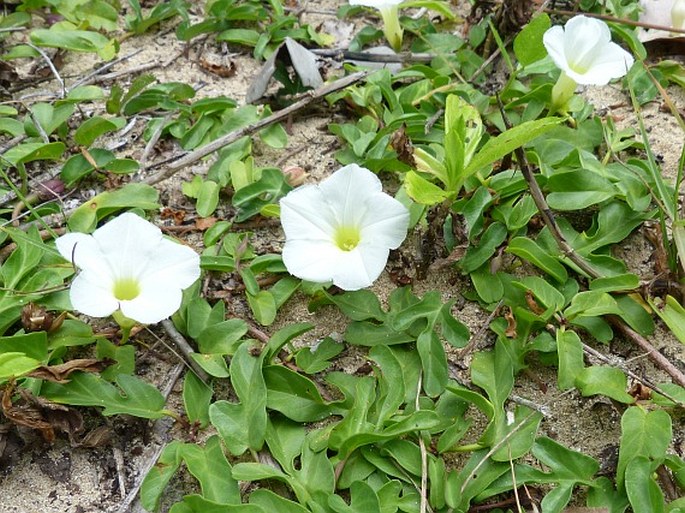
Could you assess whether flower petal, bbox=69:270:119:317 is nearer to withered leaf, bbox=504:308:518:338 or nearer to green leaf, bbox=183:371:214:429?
green leaf, bbox=183:371:214:429

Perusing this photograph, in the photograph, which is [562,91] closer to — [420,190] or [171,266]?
[420,190]

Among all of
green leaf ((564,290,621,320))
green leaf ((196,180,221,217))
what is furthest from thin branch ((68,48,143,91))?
green leaf ((564,290,621,320))

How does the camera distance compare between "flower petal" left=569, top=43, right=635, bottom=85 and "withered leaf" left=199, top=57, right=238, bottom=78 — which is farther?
"withered leaf" left=199, top=57, right=238, bottom=78

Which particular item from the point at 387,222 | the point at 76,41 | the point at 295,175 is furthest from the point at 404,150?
the point at 76,41

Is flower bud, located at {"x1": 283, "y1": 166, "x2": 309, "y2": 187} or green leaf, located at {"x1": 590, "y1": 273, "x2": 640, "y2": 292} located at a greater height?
green leaf, located at {"x1": 590, "y1": 273, "x2": 640, "y2": 292}

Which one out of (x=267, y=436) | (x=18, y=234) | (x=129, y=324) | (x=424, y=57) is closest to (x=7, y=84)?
(x=18, y=234)

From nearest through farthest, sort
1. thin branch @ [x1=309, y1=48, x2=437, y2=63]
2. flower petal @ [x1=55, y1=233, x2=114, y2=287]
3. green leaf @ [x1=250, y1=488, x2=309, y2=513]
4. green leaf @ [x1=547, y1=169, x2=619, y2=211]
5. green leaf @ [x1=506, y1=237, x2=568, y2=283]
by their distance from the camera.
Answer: green leaf @ [x1=250, y1=488, x2=309, y2=513] < flower petal @ [x1=55, y1=233, x2=114, y2=287] < green leaf @ [x1=506, y1=237, x2=568, y2=283] < green leaf @ [x1=547, y1=169, x2=619, y2=211] < thin branch @ [x1=309, y1=48, x2=437, y2=63]

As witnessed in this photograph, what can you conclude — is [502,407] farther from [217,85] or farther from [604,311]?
[217,85]
